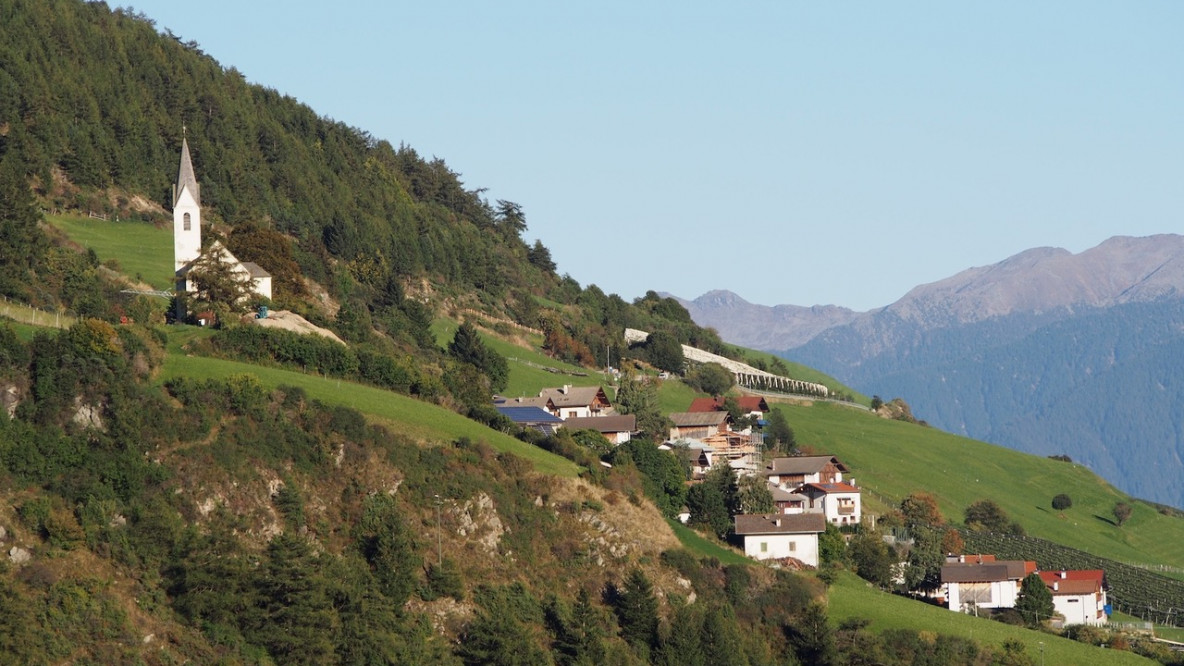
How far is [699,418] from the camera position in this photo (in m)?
117

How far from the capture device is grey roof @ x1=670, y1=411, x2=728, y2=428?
115312mm

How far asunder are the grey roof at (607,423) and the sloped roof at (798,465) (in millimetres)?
8323

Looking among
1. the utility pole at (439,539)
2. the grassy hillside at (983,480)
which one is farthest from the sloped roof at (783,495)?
the utility pole at (439,539)

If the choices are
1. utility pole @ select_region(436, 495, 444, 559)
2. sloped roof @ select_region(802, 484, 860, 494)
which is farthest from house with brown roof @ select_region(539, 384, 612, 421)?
utility pole @ select_region(436, 495, 444, 559)

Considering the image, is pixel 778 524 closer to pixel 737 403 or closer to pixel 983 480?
pixel 737 403

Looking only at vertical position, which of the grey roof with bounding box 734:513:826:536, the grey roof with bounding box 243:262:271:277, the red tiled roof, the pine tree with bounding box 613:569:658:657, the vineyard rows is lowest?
the vineyard rows

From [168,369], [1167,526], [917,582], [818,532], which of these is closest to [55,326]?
[168,369]

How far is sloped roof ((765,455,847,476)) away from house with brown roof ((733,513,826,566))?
58.7 feet

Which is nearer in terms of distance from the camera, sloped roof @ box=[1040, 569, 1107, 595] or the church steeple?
sloped roof @ box=[1040, 569, 1107, 595]

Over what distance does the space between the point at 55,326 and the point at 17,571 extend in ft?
68.0

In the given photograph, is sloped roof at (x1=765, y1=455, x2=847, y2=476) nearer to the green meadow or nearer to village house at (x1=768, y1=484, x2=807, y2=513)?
village house at (x1=768, y1=484, x2=807, y2=513)

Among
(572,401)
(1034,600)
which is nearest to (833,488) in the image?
(1034,600)

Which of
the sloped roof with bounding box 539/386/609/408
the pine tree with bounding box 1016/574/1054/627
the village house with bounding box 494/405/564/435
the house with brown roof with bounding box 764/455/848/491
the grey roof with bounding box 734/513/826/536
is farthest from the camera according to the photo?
the sloped roof with bounding box 539/386/609/408

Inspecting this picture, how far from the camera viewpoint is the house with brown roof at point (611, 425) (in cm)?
10506
